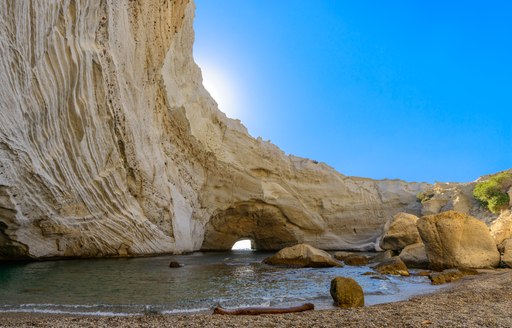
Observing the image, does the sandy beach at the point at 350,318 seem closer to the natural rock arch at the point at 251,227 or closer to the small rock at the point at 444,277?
the small rock at the point at 444,277

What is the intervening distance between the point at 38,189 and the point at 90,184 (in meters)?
2.41

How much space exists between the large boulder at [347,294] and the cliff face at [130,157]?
39.9 feet

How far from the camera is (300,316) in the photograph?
6098 mm

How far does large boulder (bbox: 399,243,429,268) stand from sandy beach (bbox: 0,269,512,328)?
353 inches

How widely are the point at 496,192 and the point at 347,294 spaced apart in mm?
26319

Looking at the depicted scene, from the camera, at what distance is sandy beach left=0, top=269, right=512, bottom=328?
5312 millimetres

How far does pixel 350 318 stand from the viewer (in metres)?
5.77

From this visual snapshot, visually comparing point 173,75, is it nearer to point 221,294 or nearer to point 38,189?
point 38,189

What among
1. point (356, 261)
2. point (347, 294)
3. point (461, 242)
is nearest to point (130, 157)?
point (356, 261)

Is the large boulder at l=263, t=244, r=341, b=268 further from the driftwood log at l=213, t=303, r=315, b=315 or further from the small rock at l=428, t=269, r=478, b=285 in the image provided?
the driftwood log at l=213, t=303, r=315, b=315

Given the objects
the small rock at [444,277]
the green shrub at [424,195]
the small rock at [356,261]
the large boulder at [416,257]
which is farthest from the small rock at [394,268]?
the green shrub at [424,195]

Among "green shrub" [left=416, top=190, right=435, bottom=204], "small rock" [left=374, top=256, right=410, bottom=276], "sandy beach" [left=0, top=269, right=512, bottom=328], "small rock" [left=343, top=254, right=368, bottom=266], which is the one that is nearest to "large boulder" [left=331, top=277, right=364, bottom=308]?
"sandy beach" [left=0, top=269, right=512, bottom=328]

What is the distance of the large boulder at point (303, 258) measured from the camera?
1611cm

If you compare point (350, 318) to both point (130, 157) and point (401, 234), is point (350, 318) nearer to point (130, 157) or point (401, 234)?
point (130, 157)
